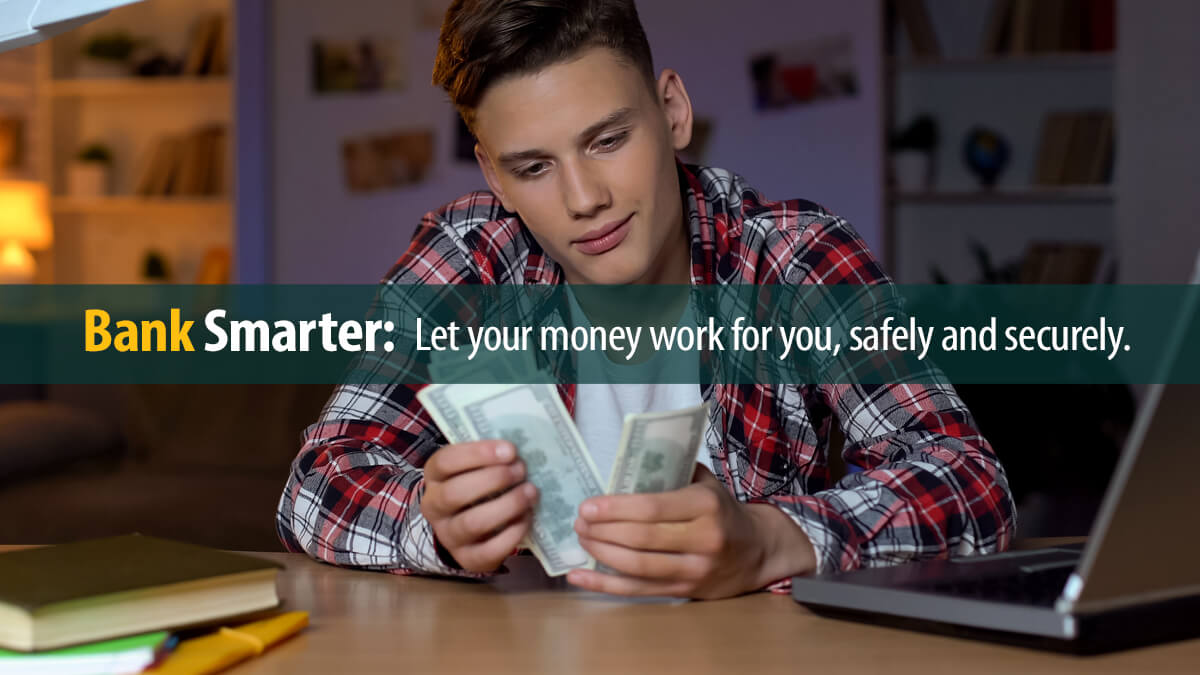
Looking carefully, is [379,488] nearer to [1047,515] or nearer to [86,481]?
[86,481]

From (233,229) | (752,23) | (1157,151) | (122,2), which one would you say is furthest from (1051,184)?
(122,2)

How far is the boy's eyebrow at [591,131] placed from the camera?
49.3 inches

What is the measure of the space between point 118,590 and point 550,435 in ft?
0.95

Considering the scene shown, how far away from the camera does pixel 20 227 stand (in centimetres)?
459

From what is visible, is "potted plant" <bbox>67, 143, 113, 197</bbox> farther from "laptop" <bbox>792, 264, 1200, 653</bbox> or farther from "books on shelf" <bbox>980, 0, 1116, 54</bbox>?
"laptop" <bbox>792, 264, 1200, 653</bbox>

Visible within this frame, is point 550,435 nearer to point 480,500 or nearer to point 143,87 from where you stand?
point 480,500

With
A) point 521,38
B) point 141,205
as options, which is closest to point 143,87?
point 141,205

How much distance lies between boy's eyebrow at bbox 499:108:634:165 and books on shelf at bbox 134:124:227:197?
144 inches

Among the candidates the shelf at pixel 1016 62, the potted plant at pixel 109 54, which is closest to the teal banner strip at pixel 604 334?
the shelf at pixel 1016 62

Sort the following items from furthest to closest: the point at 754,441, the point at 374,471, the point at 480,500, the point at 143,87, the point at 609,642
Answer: the point at 143,87 → the point at 754,441 → the point at 374,471 → the point at 480,500 → the point at 609,642

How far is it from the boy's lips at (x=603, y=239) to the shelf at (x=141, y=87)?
366 centimetres

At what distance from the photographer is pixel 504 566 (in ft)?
3.33

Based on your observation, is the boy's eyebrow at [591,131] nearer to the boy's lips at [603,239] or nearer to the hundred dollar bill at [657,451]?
the boy's lips at [603,239]

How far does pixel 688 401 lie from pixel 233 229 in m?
3.33
